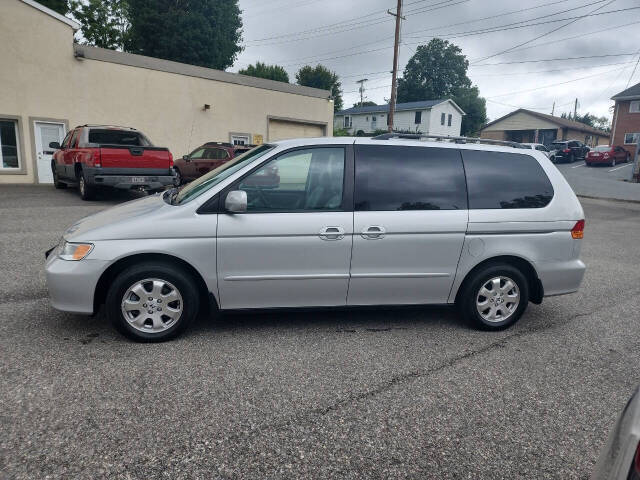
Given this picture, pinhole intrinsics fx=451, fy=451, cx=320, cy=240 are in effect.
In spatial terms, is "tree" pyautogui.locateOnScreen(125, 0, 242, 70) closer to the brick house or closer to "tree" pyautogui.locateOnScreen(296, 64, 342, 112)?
"tree" pyautogui.locateOnScreen(296, 64, 342, 112)

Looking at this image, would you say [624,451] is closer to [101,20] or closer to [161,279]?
[161,279]

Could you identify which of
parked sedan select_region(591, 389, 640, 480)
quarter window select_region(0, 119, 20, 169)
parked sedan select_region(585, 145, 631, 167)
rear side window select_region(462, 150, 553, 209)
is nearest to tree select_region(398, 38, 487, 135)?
parked sedan select_region(585, 145, 631, 167)

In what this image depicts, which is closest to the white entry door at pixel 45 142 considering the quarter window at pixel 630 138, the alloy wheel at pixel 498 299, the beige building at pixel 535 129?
the alloy wheel at pixel 498 299

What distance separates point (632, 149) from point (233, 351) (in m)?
46.1

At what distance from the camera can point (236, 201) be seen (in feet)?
12.1

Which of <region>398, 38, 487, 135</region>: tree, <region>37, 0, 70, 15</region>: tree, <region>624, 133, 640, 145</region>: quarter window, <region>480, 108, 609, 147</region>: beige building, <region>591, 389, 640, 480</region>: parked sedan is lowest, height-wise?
<region>591, 389, 640, 480</region>: parked sedan

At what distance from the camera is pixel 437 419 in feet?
9.37

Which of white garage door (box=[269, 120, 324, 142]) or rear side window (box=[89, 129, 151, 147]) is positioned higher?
white garage door (box=[269, 120, 324, 142])

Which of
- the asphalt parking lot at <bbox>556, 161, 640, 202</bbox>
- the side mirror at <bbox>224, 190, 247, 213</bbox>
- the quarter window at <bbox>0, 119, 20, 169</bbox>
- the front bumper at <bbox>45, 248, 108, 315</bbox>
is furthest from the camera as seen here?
the asphalt parking lot at <bbox>556, 161, 640, 202</bbox>

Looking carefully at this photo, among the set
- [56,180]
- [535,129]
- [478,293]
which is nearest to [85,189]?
[56,180]

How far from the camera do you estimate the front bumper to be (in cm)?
359

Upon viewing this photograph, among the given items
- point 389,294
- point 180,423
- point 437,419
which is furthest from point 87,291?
point 437,419

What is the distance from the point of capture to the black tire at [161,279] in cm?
364

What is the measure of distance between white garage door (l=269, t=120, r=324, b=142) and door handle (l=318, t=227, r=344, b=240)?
59.8ft
